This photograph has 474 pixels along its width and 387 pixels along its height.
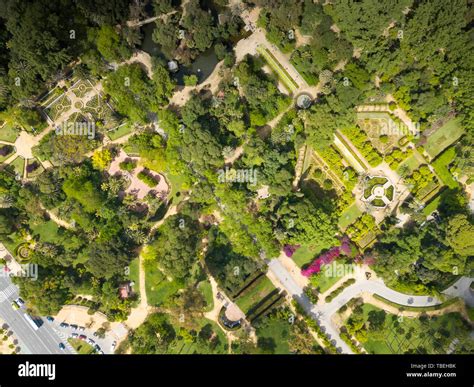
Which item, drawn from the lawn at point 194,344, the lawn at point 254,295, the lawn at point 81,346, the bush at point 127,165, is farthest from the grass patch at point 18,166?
the lawn at point 254,295

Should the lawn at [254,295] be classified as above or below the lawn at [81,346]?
below

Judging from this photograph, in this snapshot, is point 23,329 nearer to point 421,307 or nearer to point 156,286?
point 156,286

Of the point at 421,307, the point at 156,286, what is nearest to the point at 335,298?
the point at 421,307

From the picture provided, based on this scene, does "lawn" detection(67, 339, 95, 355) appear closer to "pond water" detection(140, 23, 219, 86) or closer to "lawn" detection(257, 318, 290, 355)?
"lawn" detection(257, 318, 290, 355)

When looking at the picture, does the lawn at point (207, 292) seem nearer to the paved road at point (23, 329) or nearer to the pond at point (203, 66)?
the paved road at point (23, 329)

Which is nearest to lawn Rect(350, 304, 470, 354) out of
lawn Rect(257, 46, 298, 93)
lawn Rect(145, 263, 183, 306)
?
lawn Rect(145, 263, 183, 306)
